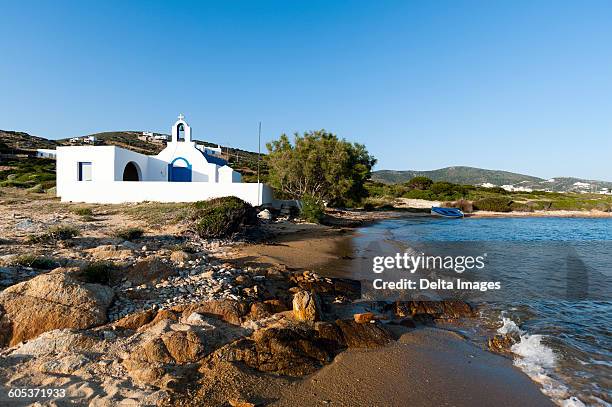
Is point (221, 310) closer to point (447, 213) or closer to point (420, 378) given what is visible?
point (420, 378)

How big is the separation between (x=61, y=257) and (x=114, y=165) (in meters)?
16.7

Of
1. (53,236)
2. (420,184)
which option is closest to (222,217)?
(53,236)

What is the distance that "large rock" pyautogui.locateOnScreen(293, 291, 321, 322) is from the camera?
630 cm

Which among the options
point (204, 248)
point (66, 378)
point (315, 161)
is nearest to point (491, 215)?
point (315, 161)

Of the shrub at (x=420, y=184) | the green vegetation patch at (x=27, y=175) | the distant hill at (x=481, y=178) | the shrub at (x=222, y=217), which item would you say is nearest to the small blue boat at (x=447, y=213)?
the shrub at (x=222, y=217)

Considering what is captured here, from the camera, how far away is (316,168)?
1141 inches

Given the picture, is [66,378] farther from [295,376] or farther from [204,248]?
[204,248]

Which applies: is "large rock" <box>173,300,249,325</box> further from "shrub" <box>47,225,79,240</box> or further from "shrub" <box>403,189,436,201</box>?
"shrub" <box>403,189,436,201</box>

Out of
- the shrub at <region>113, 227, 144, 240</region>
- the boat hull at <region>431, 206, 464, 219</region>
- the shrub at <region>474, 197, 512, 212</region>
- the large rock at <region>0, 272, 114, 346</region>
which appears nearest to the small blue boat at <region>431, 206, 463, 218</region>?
the boat hull at <region>431, 206, 464, 219</region>

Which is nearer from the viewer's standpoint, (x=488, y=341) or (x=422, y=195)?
(x=488, y=341)

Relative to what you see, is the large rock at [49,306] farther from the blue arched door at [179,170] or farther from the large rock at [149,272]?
the blue arched door at [179,170]

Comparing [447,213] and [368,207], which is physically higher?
[368,207]

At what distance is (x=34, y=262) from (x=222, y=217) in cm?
706

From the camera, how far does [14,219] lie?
14.4 meters
